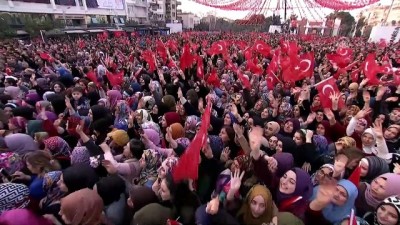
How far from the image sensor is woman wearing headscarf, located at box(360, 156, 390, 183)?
2479 mm

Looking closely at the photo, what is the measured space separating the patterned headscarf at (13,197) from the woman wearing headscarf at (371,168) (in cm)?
298

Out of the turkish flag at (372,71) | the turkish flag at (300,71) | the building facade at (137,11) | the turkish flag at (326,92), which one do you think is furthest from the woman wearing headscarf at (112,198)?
the building facade at (137,11)

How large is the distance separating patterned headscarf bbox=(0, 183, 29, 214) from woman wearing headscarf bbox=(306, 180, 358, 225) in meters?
2.33

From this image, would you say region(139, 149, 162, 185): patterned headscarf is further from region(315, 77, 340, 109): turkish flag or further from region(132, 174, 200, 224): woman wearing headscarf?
region(315, 77, 340, 109): turkish flag

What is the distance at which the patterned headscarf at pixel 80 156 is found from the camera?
3.03m

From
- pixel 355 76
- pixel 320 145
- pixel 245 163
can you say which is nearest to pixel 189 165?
pixel 245 163

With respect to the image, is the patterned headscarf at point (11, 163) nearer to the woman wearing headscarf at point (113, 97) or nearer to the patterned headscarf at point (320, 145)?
the woman wearing headscarf at point (113, 97)

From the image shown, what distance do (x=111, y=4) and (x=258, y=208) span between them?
56502 mm

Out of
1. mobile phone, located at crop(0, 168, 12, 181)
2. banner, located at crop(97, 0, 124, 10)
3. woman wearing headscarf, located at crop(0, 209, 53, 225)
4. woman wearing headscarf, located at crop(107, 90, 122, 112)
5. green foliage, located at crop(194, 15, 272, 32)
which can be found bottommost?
green foliage, located at crop(194, 15, 272, 32)

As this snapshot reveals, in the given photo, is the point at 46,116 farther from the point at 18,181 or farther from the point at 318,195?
the point at 318,195

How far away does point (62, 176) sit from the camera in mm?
2314

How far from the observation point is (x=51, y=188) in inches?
92.6

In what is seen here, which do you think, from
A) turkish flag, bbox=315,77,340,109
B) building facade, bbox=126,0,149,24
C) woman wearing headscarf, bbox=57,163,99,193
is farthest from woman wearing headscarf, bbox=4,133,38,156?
building facade, bbox=126,0,149,24

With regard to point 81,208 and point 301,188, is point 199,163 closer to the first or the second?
point 301,188
